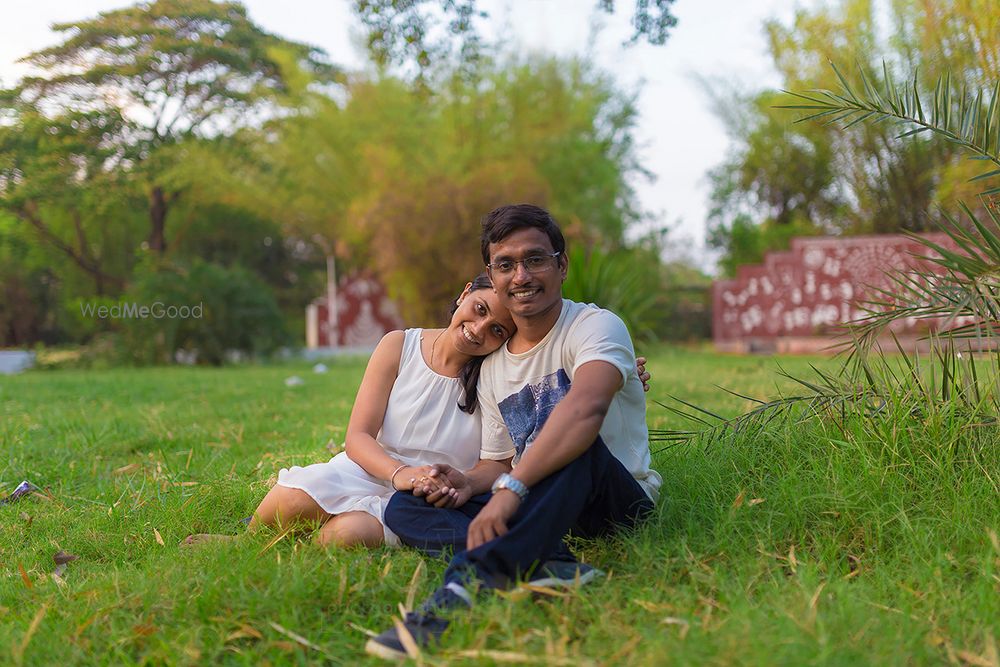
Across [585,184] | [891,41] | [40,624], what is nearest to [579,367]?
[40,624]

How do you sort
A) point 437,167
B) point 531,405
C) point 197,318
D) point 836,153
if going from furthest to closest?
point 836,153, point 437,167, point 197,318, point 531,405

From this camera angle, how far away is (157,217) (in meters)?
19.3

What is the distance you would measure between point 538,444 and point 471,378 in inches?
23.1

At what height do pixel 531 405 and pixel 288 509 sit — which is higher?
pixel 531 405

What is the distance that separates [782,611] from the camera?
1914 millimetres

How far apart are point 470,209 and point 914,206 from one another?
9075 mm

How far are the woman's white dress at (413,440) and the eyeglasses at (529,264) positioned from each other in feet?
1.58

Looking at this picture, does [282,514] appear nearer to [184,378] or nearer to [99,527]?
[99,527]

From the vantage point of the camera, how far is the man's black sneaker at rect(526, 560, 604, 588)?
2.12m

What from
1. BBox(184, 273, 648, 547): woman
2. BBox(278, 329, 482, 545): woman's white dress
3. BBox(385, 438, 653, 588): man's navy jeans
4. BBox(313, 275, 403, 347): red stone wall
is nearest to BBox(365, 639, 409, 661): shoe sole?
BBox(385, 438, 653, 588): man's navy jeans

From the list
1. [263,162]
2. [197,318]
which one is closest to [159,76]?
[263,162]

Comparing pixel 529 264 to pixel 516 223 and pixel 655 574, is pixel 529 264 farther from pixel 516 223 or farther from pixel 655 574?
pixel 655 574

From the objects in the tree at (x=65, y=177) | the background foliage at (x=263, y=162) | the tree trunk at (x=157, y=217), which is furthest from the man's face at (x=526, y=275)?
the tree trunk at (x=157, y=217)

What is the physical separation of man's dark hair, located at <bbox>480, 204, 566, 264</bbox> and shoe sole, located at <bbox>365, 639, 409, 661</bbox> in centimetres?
115
